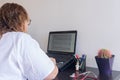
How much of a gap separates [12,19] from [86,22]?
2.43 feet

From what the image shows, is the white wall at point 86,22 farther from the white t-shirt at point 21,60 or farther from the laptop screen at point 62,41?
the white t-shirt at point 21,60

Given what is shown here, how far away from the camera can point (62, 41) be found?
167 cm

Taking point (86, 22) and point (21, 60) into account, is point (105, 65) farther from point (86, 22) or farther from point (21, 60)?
point (21, 60)

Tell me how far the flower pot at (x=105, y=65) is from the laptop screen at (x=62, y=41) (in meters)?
0.31

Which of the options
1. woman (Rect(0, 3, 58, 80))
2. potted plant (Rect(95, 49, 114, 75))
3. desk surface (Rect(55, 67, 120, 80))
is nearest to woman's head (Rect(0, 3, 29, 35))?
woman (Rect(0, 3, 58, 80))

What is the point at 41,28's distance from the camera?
190 cm

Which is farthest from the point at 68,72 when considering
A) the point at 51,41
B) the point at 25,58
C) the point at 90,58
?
the point at 25,58

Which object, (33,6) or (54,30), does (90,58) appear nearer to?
(54,30)

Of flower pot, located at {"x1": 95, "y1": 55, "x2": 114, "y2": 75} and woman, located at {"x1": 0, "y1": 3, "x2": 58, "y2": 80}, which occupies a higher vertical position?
woman, located at {"x1": 0, "y1": 3, "x2": 58, "y2": 80}

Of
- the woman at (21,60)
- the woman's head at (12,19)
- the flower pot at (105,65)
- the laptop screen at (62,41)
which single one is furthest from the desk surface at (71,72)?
the woman's head at (12,19)

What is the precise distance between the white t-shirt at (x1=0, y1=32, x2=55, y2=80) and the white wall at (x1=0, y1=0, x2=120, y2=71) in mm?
688

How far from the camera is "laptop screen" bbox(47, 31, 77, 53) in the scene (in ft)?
5.29

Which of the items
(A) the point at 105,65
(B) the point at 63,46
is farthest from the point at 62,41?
(A) the point at 105,65

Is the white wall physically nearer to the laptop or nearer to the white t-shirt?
the laptop
